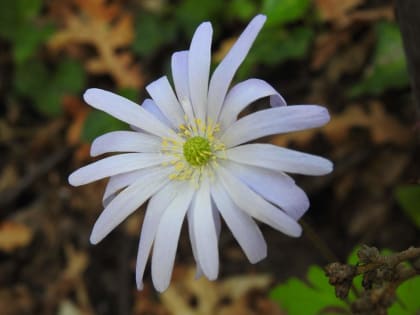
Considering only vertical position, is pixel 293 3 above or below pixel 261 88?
above

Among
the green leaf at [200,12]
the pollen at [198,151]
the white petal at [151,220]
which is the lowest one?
the white petal at [151,220]

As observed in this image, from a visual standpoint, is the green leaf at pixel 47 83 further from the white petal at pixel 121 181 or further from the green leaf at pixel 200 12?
the white petal at pixel 121 181

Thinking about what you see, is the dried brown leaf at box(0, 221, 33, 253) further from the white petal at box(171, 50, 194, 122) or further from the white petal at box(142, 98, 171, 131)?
the white petal at box(171, 50, 194, 122)

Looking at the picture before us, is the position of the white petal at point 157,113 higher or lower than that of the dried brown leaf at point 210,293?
higher

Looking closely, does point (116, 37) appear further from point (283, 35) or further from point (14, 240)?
point (14, 240)

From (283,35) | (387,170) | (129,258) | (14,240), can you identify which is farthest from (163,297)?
(283,35)

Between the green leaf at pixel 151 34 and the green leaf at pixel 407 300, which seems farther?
the green leaf at pixel 151 34

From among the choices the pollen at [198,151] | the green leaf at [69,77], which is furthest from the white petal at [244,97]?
the green leaf at [69,77]
